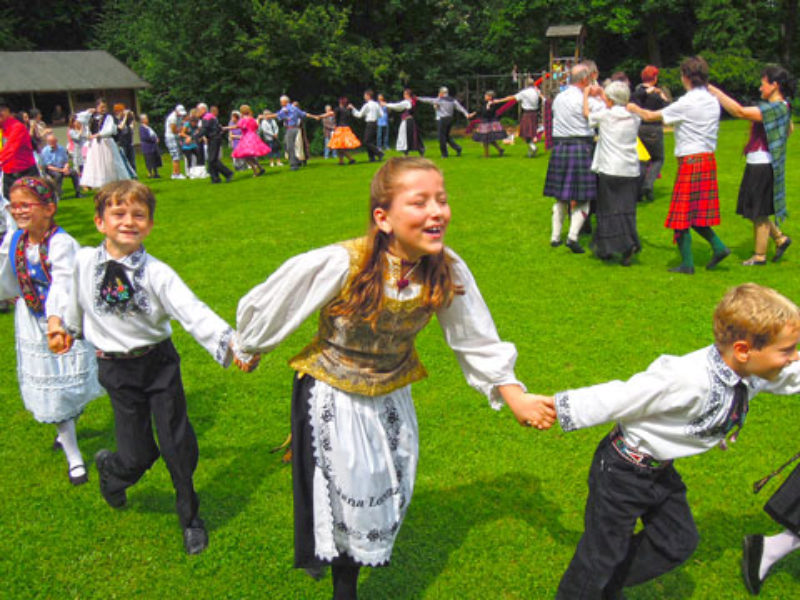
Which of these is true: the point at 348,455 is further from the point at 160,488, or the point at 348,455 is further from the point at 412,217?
the point at 160,488

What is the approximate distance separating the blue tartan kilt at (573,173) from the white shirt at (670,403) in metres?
6.45

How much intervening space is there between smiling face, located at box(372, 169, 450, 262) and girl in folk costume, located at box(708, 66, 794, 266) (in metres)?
6.09

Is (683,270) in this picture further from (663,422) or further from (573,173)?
(663,422)

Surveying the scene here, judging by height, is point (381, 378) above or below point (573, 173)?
above

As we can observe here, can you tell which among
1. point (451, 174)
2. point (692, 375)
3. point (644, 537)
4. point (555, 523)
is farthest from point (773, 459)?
point (451, 174)

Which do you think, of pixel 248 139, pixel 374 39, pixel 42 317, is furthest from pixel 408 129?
pixel 42 317

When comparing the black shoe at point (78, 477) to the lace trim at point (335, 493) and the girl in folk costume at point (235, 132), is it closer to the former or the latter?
the lace trim at point (335, 493)

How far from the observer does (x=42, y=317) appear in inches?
179

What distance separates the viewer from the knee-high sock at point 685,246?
8180mm

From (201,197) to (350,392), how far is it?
14012mm

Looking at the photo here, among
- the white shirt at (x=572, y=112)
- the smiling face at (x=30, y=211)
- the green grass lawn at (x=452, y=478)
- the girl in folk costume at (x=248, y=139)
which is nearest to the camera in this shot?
the green grass lawn at (x=452, y=478)

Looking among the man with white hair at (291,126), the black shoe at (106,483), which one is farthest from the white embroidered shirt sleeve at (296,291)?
the man with white hair at (291,126)

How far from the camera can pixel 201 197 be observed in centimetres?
1603

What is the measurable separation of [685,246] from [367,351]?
6.30 m
